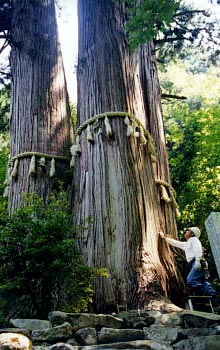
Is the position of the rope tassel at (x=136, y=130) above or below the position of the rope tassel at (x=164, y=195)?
above

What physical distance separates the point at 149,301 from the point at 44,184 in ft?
8.40

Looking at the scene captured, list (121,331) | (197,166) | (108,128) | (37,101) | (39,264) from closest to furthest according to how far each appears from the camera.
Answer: (121,331), (39,264), (108,128), (37,101), (197,166)

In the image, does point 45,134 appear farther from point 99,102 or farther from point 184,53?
point 184,53

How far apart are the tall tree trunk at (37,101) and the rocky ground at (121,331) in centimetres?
293

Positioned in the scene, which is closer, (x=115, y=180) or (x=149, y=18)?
(x=149, y=18)

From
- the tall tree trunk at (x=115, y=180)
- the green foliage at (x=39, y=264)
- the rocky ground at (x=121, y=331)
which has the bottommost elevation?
the rocky ground at (x=121, y=331)

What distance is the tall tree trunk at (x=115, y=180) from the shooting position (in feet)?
15.0

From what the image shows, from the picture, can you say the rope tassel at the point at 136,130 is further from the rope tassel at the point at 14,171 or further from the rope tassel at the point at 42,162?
the rope tassel at the point at 14,171

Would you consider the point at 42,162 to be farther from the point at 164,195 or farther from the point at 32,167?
the point at 164,195

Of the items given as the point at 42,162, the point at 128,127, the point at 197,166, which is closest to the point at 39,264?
the point at 128,127

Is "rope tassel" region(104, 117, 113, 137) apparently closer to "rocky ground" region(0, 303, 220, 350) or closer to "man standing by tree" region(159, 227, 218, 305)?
"man standing by tree" region(159, 227, 218, 305)

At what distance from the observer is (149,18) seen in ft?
14.9

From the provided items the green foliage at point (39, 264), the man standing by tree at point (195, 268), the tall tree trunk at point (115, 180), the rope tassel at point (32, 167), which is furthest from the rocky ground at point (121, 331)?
the rope tassel at point (32, 167)

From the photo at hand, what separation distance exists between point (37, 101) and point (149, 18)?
307cm
